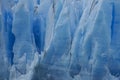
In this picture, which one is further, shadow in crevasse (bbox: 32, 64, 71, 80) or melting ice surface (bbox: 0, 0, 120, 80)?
shadow in crevasse (bbox: 32, 64, 71, 80)

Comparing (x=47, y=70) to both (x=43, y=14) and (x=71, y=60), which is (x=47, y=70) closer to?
(x=71, y=60)

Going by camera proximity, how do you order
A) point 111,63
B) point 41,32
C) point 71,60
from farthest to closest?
point 41,32, point 71,60, point 111,63

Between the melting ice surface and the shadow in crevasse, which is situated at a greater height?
the melting ice surface

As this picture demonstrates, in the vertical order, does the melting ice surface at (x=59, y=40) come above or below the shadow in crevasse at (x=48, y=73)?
above

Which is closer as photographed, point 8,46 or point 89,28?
point 89,28

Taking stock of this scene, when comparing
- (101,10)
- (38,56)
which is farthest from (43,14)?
(101,10)

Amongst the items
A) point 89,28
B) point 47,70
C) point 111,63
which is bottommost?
point 47,70

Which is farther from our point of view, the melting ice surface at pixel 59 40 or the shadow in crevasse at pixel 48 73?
the shadow in crevasse at pixel 48 73

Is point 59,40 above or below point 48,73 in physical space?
above
